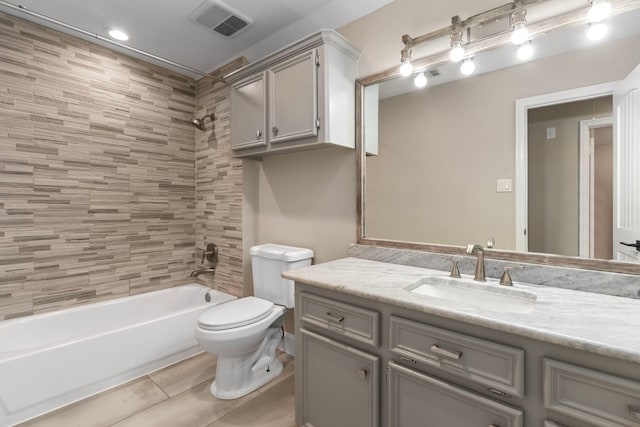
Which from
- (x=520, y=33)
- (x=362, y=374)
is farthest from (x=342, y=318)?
(x=520, y=33)

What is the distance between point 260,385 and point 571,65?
2.38 metres

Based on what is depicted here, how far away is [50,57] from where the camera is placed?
2.23 metres

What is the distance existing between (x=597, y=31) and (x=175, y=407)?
274 centimetres

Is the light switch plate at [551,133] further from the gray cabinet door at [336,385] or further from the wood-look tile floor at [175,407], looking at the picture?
the wood-look tile floor at [175,407]

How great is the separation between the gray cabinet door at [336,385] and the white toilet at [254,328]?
1.63ft

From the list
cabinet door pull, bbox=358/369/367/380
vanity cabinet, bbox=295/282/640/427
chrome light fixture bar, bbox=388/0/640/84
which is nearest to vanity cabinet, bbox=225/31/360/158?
chrome light fixture bar, bbox=388/0/640/84

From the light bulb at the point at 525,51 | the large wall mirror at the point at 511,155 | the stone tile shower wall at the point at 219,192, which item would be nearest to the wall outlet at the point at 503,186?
the large wall mirror at the point at 511,155

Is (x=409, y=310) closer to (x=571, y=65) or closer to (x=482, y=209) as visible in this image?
(x=482, y=209)

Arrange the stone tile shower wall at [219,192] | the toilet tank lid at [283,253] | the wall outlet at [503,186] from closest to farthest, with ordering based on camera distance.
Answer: the wall outlet at [503,186] → the toilet tank lid at [283,253] → the stone tile shower wall at [219,192]

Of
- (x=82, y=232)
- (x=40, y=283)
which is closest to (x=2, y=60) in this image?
(x=82, y=232)

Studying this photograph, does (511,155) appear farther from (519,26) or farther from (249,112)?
(249,112)

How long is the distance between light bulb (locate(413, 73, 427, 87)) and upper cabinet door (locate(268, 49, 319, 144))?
579 millimetres

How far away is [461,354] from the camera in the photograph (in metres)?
0.97

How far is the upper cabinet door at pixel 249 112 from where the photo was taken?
2113 millimetres
